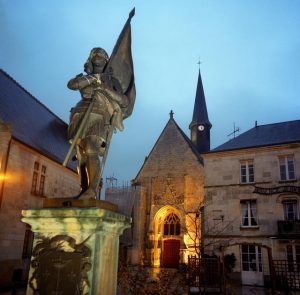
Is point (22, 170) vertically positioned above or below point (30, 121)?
below

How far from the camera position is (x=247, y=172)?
63.4 feet

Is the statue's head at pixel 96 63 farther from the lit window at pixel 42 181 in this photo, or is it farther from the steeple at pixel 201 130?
the steeple at pixel 201 130

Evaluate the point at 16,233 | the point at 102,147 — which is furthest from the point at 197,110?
the point at 102,147

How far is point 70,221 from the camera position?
2758 mm

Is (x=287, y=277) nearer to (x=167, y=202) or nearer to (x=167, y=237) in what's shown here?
(x=167, y=237)

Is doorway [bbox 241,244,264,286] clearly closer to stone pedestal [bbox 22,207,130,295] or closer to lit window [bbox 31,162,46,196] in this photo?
lit window [bbox 31,162,46,196]

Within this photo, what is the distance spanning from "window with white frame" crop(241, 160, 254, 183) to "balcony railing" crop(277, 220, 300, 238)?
316cm

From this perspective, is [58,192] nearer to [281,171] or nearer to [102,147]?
[281,171]

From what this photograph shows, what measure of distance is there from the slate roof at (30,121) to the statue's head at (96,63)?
10.9m

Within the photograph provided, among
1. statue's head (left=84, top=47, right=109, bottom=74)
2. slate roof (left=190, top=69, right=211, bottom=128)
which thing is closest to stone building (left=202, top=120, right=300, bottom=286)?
slate roof (left=190, top=69, right=211, bottom=128)

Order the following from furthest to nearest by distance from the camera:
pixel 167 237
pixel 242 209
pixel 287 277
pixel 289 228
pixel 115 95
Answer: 1. pixel 167 237
2. pixel 242 209
3. pixel 289 228
4. pixel 287 277
5. pixel 115 95

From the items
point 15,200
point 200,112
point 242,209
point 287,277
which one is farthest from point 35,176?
point 200,112

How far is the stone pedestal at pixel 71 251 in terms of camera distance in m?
2.64

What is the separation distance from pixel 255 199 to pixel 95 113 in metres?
17.1
